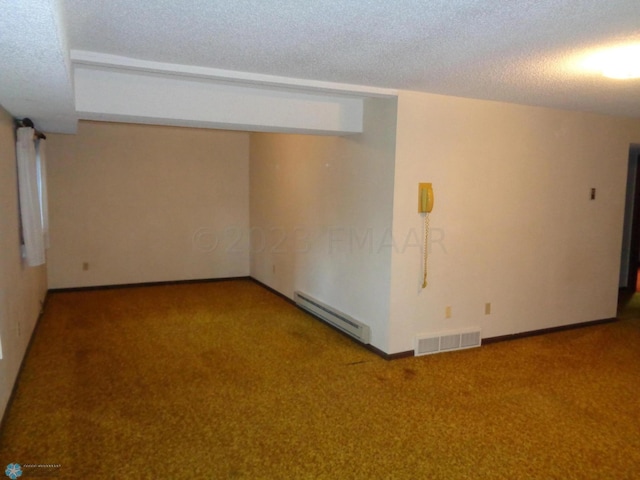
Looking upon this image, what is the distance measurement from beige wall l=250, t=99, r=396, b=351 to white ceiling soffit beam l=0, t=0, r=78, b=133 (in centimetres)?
249

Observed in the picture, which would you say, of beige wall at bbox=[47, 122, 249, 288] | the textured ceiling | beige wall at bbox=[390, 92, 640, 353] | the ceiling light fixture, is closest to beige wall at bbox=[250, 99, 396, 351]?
beige wall at bbox=[390, 92, 640, 353]

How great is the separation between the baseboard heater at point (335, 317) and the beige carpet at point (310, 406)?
12 cm

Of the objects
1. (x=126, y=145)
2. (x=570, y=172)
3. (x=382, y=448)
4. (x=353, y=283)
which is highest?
(x=126, y=145)

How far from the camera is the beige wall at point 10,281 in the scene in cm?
304

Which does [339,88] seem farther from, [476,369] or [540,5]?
[476,369]

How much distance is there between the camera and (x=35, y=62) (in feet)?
7.07

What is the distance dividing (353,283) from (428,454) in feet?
7.33

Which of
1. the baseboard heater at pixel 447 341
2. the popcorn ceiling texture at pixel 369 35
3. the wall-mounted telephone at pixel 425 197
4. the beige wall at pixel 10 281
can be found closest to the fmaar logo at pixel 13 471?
the beige wall at pixel 10 281

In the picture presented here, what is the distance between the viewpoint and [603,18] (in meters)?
2.18

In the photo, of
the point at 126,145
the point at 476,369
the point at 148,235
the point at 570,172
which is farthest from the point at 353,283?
the point at 126,145

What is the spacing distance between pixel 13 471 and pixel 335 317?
3.11m

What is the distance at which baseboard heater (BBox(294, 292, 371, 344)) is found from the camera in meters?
4.35

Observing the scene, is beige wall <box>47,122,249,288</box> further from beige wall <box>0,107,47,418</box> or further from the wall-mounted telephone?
the wall-mounted telephone

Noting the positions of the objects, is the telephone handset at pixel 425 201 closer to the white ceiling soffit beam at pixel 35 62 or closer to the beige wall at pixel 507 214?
the beige wall at pixel 507 214
